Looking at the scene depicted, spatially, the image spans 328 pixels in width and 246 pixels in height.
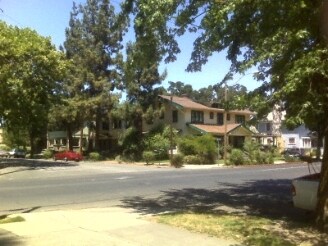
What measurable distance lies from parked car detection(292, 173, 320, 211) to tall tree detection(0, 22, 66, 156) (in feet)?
86.6

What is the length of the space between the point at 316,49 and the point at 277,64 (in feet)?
4.86

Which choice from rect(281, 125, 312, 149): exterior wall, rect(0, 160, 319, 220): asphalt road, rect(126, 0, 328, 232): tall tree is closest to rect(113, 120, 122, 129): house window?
rect(281, 125, 312, 149): exterior wall

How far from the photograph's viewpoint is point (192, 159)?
42.8 meters

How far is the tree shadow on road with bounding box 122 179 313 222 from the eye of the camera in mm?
12117

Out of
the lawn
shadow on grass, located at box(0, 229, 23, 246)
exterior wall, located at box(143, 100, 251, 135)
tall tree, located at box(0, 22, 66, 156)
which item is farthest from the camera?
exterior wall, located at box(143, 100, 251, 135)

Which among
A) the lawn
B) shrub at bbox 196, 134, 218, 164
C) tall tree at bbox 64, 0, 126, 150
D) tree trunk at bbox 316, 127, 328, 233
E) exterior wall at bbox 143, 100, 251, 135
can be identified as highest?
tall tree at bbox 64, 0, 126, 150

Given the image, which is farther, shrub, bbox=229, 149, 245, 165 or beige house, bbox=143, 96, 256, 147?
beige house, bbox=143, 96, 256, 147

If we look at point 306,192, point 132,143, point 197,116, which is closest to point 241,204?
point 306,192

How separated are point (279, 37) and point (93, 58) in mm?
45442

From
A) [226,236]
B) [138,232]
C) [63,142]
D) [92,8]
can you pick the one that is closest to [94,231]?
[138,232]

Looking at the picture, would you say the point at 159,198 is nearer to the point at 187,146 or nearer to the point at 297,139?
the point at 187,146

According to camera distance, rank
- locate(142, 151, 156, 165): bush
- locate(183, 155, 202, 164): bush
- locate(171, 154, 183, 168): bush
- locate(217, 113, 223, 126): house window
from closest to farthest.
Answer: locate(171, 154, 183, 168): bush < locate(183, 155, 202, 164): bush < locate(142, 151, 156, 165): bush < locate(217, 113, 223, 126): house window

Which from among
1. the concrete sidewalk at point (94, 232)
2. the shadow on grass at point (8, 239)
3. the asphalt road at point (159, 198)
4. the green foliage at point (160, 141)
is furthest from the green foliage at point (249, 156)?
the shadow on grass at point (8, 239)

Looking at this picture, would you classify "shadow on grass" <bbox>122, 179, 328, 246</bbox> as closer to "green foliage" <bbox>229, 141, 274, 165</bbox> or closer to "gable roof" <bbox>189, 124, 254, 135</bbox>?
"green foliage" <bbox>229, 141, 274, 165</bbox>
